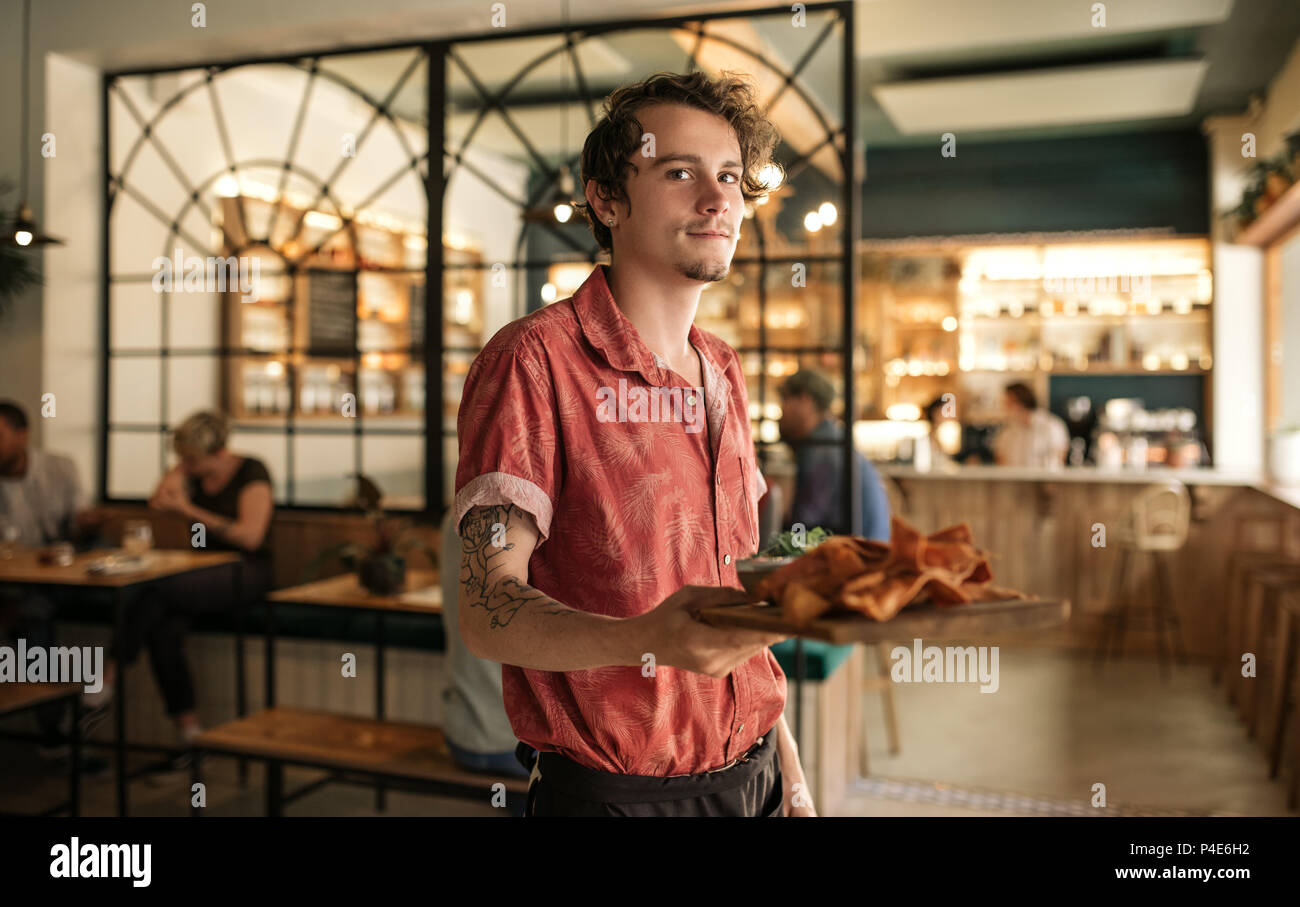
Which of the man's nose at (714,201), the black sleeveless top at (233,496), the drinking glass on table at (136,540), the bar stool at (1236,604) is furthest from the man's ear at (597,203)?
the bar stool at (1236,604)

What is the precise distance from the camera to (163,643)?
4176 mm

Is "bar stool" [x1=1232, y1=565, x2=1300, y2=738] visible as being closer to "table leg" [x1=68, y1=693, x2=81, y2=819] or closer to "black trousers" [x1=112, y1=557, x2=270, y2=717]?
"black trousers" [x1=112, y1=557, x2=270, y2=717]

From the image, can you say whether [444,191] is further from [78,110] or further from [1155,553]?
[1155,553]

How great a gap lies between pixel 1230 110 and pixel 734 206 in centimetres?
811

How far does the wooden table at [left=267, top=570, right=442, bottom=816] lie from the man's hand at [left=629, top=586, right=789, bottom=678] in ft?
8.19

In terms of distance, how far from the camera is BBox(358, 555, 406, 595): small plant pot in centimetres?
360

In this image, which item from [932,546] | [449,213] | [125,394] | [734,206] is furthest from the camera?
[449,213]

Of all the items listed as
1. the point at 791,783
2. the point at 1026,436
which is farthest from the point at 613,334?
the point at 1026,436

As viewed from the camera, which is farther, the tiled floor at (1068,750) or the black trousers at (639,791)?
the tiled floor at (1068,750)

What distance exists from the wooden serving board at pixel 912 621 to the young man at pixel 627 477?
21 centimetres

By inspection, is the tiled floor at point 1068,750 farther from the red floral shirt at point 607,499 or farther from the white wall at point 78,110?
the white wall at point 78,110

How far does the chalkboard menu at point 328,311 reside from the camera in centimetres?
643
